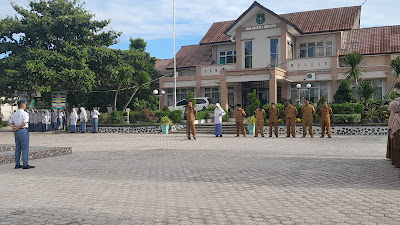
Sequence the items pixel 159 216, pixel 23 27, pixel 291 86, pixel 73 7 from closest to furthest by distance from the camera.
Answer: pixel 159 216, pixel 23 27, pixel 73 7, pixel 291 86

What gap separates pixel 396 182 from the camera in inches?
281

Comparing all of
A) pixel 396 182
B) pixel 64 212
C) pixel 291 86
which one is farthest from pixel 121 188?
pixel 291 86

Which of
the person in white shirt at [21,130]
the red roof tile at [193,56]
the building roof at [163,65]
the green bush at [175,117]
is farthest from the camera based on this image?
the building roof at [163,65]

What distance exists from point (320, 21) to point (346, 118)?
13532 mm

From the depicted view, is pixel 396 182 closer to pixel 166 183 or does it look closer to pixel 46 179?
pixel 166 183

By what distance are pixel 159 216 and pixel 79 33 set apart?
81.3 feet

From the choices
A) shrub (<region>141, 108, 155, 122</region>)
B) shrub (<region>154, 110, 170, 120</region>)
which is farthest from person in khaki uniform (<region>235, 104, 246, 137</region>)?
shrub (<region>141, 108, 155, 122</region>)

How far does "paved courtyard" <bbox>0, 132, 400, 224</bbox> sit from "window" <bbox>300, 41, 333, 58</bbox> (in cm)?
2100

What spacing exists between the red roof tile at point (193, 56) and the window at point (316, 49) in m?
7.87

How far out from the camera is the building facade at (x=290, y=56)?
2778 cm

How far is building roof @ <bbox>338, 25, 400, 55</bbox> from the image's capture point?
2833 cm

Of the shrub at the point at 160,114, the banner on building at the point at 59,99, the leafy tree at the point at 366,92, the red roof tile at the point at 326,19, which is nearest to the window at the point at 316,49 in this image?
the red roof tile at the point at 326,19

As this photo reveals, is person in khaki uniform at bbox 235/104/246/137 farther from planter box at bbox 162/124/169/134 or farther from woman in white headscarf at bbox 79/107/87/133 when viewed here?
woman in white headscarf at bbox 79/107/87/133

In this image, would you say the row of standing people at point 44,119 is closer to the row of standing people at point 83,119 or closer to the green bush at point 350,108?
the row of standing people at point 83,119
